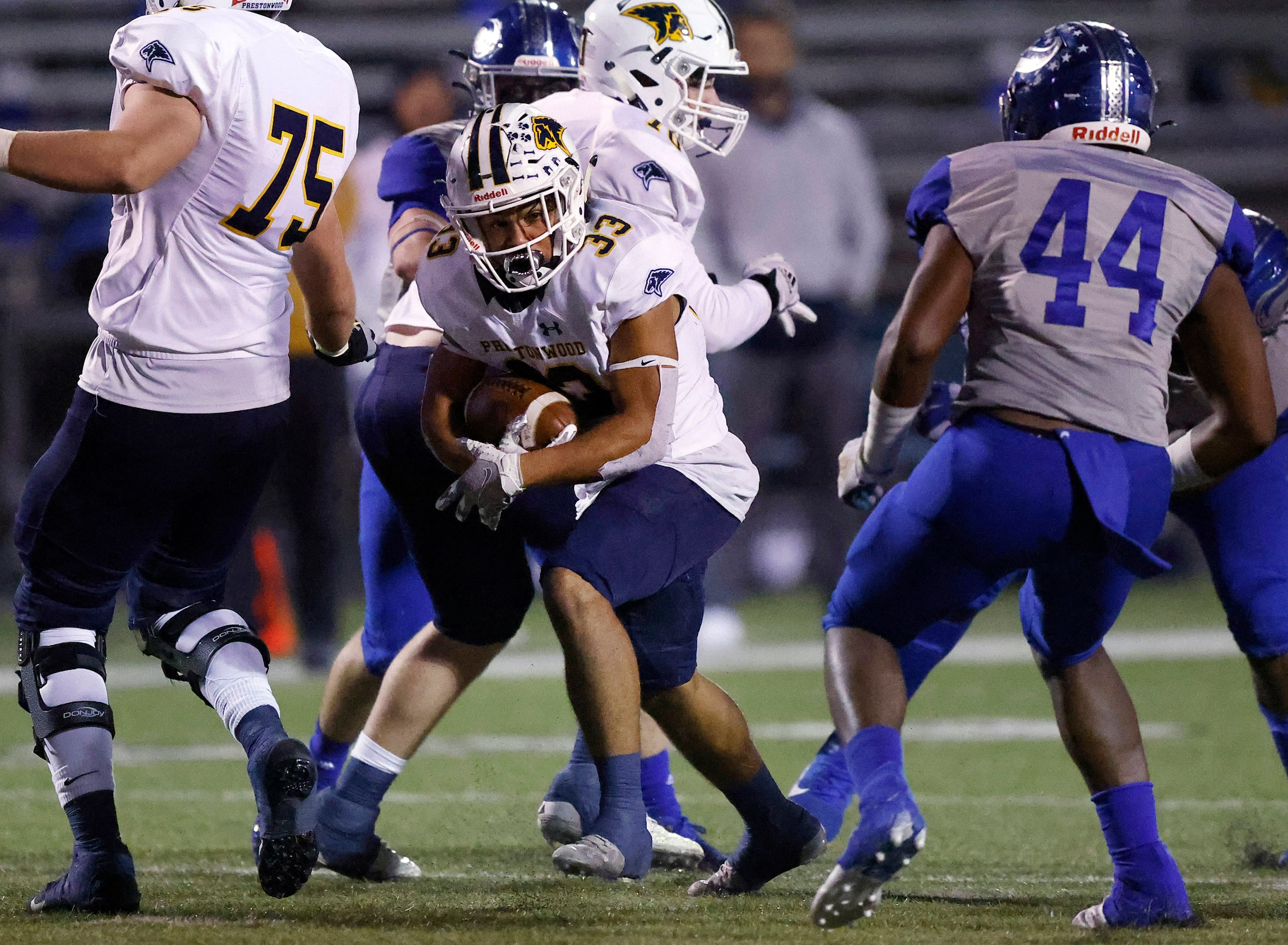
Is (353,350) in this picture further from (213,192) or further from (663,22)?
(663,22)

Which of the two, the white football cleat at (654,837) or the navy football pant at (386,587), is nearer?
the white football cleat at (654,837)

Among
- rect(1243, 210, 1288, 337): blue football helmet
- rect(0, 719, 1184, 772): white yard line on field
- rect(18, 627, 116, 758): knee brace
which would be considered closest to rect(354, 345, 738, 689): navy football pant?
rect(18, 627, 116, 758): knee brace

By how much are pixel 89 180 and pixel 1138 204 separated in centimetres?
175

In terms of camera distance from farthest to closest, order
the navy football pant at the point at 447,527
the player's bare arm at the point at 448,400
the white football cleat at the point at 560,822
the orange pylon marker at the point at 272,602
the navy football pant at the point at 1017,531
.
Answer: the orange pylon marker at the point at 272,602 < the white football cleat at the point at 560,822 < the navy football pant at the point at 447,527 < the player's bare arm at the point at 448,400 < the navy football pant at the point at 1017,531

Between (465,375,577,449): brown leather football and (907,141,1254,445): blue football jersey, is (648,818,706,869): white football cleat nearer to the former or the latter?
(465,375,577,449): brown leather football

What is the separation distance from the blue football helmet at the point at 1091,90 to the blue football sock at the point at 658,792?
5.17ft

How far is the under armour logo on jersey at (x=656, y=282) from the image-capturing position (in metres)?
3.26

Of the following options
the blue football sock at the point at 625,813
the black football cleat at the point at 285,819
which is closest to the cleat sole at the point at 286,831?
the black football cleat at the point at 285,819

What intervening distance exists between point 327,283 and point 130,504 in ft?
2.11

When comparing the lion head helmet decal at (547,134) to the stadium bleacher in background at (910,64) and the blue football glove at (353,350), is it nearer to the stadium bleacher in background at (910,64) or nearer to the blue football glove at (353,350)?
the blue football glove at (353,350)

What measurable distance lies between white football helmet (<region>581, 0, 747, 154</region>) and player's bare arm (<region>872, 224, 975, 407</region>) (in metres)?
1.10

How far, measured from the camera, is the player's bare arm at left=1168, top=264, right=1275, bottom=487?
3158 mm

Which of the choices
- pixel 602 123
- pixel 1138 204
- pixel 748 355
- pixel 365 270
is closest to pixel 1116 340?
pixel 1138 204

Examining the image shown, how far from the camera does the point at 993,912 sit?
10.8ft
